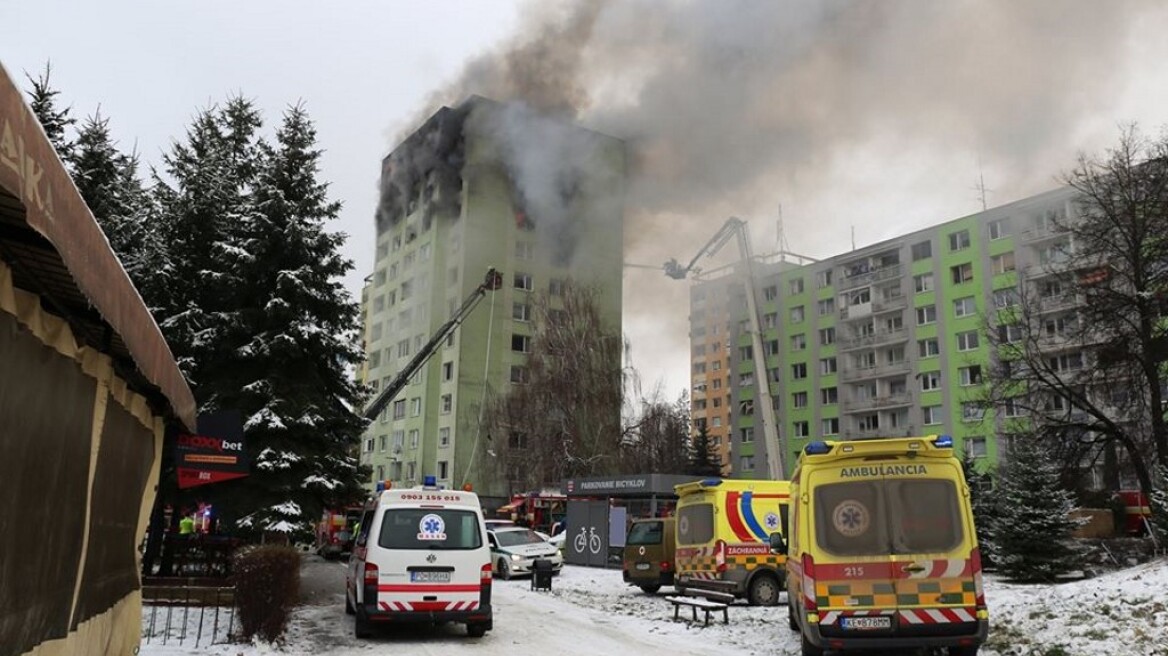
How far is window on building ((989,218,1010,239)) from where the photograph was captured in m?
55.0

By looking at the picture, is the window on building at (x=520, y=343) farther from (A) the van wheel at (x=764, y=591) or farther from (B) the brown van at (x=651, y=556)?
(A) the van wheel at (x=764, y=591)

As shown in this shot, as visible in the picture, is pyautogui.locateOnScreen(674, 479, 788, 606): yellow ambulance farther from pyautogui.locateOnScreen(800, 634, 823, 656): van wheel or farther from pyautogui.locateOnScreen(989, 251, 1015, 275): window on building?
pyautogui.locateOnScreen(989, 251, 1015, 275): window on building

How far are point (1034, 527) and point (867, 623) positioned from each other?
13370 millimetres

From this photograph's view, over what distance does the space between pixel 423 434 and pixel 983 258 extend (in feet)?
138

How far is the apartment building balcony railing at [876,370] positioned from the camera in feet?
198

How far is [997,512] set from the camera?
2236cm

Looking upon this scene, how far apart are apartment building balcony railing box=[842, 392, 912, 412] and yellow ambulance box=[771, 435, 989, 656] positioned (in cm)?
5360

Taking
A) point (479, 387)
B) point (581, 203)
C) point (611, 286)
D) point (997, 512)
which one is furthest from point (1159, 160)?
point (479, 387)

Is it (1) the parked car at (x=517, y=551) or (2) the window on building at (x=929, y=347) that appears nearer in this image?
(1) the parked car at (x=517, y=551)

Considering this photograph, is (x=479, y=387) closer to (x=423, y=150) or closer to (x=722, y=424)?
(x=423, y=150)

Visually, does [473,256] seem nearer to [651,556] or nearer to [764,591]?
[651,556]

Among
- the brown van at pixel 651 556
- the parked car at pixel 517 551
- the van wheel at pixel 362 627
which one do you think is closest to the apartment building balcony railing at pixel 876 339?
the parked car at pixel 517 551

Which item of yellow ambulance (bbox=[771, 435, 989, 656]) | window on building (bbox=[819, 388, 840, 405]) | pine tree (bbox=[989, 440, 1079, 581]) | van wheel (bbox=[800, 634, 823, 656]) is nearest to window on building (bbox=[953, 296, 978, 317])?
window on building (bbox=[819, 388, 840, 405])

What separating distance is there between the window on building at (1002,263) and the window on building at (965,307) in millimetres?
2458
